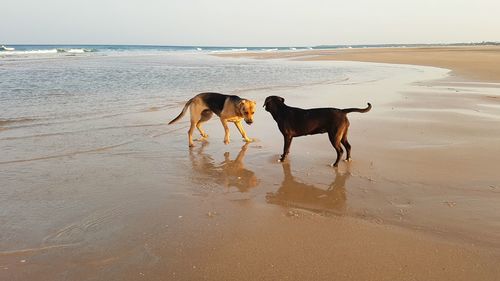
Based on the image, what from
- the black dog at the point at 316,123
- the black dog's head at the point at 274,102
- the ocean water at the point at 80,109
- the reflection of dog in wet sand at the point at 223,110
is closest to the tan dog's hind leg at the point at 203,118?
the reflection of dog in wet sand at the point at 223,110

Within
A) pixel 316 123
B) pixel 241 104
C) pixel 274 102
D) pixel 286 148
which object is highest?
pixel 274 102

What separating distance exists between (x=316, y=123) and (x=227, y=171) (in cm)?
160

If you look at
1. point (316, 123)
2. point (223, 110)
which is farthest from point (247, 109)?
point (316, 123)

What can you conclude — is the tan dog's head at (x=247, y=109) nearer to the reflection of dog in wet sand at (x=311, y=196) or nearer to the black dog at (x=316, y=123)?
the black dog at (x=316, y=123)

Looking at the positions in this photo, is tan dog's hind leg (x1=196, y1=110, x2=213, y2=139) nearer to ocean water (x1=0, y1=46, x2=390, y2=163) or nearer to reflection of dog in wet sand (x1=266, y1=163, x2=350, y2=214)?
ocean water (x1=0, y1=46, x2=390, y2=163)

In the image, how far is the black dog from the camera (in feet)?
19.9

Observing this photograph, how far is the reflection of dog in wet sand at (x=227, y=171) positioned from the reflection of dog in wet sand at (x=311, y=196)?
44 cm

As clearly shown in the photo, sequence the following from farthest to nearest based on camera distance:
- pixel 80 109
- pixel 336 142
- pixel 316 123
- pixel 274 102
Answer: pixel 80 109
pixel 274 102
pixel 316 123
pixel 336 142

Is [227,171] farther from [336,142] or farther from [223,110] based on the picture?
[223,110]

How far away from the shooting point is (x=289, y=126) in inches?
252

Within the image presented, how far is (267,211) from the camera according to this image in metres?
4.25

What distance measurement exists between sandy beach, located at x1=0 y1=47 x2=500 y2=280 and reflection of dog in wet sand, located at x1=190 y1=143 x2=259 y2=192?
0.03 metres

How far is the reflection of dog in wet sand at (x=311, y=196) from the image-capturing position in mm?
4395

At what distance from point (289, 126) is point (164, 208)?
2780 millimetres
